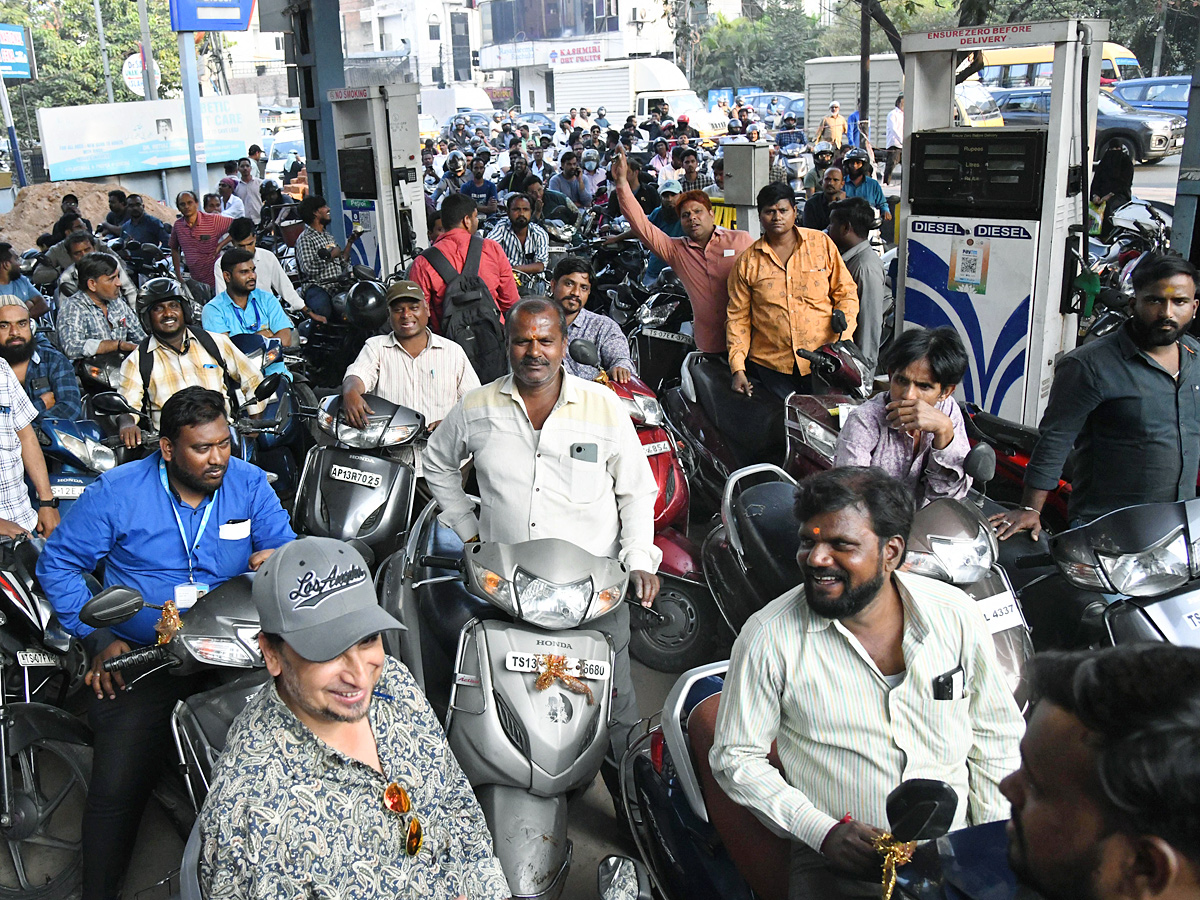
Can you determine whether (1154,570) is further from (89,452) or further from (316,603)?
(89,452)

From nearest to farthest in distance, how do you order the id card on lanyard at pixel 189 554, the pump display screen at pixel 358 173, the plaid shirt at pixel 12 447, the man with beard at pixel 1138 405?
the id card on lanyard at pixel 189 554
the man with beard at pixel 1138 405
the plaid shirt at pixel 12 447
the pump display screen at pixel 358 173

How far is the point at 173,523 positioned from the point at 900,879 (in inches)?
100

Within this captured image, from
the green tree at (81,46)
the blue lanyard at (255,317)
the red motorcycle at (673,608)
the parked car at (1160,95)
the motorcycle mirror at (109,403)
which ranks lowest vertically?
the red motorcycle at (673,608)

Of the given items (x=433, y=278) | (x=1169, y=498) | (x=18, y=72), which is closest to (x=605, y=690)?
(x=1169, y=498)

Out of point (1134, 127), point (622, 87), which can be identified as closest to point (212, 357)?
point (1134, 127)

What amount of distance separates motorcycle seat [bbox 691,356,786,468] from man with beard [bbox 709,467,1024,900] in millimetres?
3072

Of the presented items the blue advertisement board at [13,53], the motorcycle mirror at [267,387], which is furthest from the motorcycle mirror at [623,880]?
the blue advertisement board at [13,53]

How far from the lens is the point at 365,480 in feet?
16.0

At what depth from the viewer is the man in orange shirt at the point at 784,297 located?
18.8ft

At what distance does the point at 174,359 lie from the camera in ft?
17.5

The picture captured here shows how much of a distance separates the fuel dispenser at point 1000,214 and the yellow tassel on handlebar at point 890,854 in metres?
4.80

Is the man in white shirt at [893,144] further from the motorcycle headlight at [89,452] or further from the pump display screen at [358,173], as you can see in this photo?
the motorcycle headlight at [89,452]

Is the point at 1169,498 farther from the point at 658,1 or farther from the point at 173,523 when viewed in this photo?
the point at 658,1

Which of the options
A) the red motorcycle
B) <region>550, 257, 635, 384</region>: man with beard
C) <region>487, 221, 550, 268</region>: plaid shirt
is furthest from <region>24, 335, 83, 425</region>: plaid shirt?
<region>487, 221, 550, 268</region>: plaid shirt
